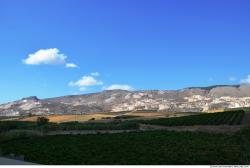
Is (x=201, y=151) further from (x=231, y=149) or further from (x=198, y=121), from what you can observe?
(x=198, y=121)

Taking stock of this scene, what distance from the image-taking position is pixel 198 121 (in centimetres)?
7175

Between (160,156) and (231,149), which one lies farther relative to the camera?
(231,149)

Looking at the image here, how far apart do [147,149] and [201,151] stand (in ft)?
11.4

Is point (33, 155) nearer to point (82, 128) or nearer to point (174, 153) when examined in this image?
point (174, 153)

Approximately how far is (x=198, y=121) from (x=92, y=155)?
169ft

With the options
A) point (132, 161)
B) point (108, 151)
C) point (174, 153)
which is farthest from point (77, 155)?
point (174, 153)

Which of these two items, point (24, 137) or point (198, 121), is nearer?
point (24, 137)

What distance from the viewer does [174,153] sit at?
74.9ft

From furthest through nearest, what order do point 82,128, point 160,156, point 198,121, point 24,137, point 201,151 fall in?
point 198,121, point 82,128, point 24,137, point 201,151, point 160,156

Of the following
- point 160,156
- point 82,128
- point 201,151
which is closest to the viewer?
point 160,156

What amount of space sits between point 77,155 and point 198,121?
2041 inches

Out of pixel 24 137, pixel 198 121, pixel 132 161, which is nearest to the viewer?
pixel 132 161

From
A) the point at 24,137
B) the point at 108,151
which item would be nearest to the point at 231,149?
the point at 108,151

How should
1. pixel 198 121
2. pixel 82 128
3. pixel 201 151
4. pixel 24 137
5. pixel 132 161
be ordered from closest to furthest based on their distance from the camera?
pixel 132 161, pixel 201 151, pixel 24 137, pixel 82 128, pixel 198 121
